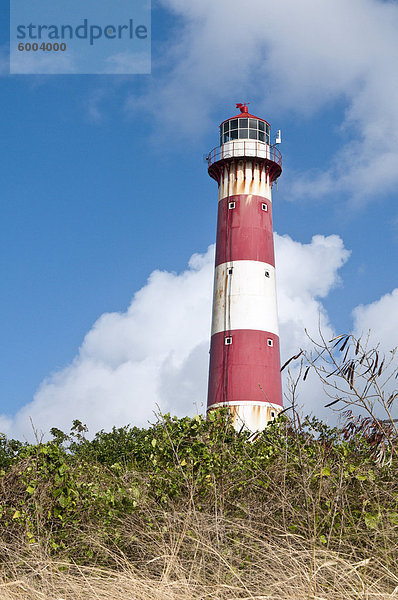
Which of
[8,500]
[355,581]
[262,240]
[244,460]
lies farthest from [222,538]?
[262,240]

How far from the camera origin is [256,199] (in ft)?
109

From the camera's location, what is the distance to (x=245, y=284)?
3111 centimetres

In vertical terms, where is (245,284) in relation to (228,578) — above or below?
above

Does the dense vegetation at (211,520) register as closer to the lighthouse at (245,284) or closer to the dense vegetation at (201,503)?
→ the dense vegetation at (201,503)

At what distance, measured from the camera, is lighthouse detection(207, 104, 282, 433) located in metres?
29.9

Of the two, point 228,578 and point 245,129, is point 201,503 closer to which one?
point 228,578

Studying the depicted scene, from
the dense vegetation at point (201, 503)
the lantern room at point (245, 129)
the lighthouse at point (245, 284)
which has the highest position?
the lantern room at point (245, 129)

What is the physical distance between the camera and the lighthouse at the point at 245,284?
29.9 m

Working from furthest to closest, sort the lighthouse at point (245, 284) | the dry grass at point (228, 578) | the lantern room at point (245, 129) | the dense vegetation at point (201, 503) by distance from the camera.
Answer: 1. the lantern room at point (245, 129)
2. the lighthouse at point (245, 284)
3. the dense vegetation at point (201, 503)
4. the dry grass at point (228, 578)

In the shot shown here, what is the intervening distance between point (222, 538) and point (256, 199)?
2588cm

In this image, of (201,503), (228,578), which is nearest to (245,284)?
(201,503)

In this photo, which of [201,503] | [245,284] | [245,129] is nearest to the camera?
[201,503]

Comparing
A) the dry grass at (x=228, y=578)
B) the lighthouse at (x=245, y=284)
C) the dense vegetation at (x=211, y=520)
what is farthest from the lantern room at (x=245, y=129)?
the dry grass at (x=228, y=578)

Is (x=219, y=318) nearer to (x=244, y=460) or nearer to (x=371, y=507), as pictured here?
(x=244, y=460)
